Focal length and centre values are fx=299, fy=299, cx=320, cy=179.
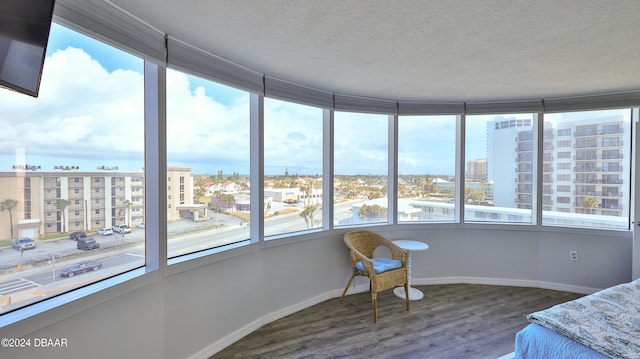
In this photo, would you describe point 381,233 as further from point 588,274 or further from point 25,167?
point 25,167

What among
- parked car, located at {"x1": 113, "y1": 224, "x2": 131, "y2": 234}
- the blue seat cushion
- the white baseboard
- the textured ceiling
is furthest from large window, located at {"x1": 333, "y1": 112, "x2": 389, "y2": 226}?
parked car, located at {"x1": 113, "y1": 224, "x2": 131, "y2": 234}

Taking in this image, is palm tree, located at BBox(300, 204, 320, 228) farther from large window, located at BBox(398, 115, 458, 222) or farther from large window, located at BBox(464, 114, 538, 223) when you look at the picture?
large window, located at BBox(464, 114, 538, 223)

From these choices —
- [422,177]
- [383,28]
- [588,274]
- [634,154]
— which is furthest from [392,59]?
[588,274]

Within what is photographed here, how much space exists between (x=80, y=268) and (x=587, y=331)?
2.76 m

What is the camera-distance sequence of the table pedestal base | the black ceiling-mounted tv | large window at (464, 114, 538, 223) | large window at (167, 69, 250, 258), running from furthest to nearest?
large window at (464, 114, 538, 223) < the table pedestal base < large window at (167, 69, 250, 258) < the black ceiling-mounted tv

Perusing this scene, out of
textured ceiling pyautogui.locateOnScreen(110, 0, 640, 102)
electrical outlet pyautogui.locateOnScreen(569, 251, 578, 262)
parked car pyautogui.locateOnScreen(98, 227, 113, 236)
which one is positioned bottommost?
electrical outlet pyautogui.locateOnScreen(569, 251, 578, 262)

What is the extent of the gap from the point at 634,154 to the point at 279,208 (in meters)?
3.98

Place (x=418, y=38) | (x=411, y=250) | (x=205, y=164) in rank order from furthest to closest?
(x=411, y=250), (x=205, y=164), (x=418, y=38)

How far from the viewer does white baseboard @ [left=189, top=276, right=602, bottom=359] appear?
2410 millimetres

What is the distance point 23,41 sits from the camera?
109cm

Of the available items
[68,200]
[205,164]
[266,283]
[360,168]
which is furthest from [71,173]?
[360,168]

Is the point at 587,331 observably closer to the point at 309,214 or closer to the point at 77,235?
the point at 309,214

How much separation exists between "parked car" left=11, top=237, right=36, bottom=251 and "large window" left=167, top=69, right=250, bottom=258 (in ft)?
2.40

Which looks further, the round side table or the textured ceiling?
the round side table
